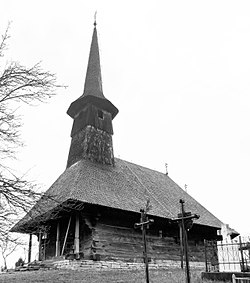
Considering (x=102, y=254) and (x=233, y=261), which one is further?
(x=102, y=254)

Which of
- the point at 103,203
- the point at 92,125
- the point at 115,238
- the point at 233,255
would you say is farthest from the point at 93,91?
the point at 233,255

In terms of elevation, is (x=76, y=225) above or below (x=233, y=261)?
above

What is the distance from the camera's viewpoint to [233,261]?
34.1ft

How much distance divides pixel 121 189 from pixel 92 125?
4843 millimetres

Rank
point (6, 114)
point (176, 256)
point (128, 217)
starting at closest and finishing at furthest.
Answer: point (6, 114), point (128, 217), point (176, 256)

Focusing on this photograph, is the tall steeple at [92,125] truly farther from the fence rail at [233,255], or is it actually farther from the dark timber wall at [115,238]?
the fence rail at [233,255]

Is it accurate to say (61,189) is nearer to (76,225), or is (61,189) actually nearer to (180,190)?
(76,225)

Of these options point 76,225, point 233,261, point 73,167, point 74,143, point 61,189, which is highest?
point 74,143

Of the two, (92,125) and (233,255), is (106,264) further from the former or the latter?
(92,125)

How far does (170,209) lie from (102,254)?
226 inches

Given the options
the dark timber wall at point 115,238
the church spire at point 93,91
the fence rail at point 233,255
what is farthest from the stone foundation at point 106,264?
the church spire at point 93,91

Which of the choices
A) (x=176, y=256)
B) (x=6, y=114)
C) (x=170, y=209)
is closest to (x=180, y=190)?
(x=170, y=209)

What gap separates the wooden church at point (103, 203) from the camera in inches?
580

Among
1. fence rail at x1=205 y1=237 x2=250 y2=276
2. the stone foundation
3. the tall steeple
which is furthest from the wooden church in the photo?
fence rail at x1=205 y1=237 x2=250 y2=276
